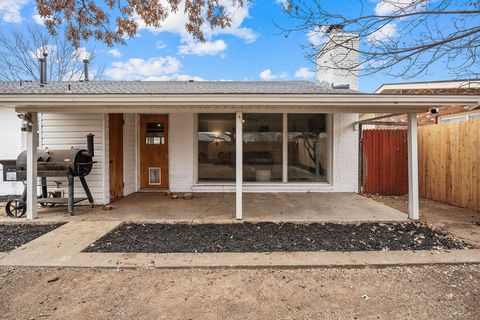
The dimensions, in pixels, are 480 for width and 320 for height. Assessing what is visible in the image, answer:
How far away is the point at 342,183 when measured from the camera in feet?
25.0

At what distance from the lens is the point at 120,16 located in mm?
4832

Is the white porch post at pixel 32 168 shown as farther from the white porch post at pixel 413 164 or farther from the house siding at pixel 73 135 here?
the white porch post at pixel 413 164

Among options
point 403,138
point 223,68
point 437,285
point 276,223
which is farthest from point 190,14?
point 223,68

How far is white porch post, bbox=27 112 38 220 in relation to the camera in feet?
15.8

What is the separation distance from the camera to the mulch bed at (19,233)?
12.6ft

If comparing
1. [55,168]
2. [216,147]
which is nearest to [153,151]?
[216,147]

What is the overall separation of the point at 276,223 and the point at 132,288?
2.66m

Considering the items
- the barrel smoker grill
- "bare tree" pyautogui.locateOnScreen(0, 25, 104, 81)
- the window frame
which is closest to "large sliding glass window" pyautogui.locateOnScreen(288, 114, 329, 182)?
the window frame

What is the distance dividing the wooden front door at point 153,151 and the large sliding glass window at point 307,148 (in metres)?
3.55

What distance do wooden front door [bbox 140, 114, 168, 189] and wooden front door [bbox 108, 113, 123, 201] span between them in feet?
2.64

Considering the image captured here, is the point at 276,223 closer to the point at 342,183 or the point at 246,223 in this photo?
the point at 246,223

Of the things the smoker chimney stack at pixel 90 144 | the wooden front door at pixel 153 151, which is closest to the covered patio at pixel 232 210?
the wooden front door at pixel 153 151

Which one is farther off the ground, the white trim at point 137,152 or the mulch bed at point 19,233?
the white trim at point 137,152

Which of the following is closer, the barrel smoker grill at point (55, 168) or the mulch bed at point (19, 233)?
the mulch bed at point (19, 233)
